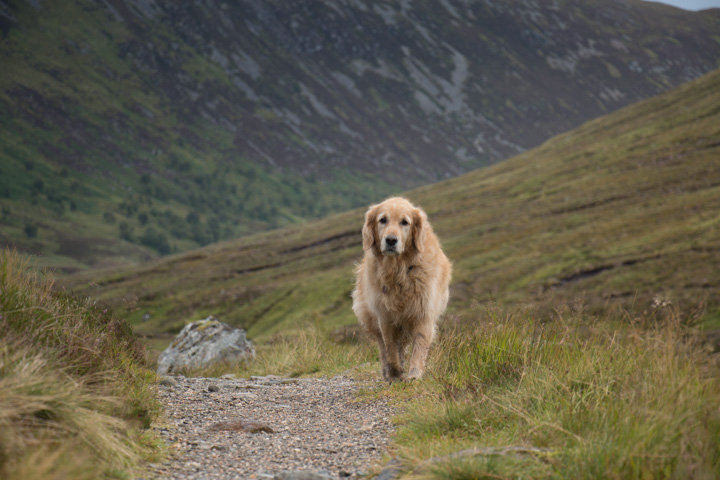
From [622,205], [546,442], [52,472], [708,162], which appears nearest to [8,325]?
[52,472]

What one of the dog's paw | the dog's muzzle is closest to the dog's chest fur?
the dog's muzzle

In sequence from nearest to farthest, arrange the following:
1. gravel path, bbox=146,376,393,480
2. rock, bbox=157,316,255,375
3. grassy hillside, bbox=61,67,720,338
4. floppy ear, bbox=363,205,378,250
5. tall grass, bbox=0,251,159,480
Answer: tall grass, bbox=0,251,159,480 < gravel path, bbox=146,376,393,480 < floppy ear, bbox=363,205,378,250 < rock, bbox=157,316,255,375 < grassy hillside, bbox=61,67,720,338

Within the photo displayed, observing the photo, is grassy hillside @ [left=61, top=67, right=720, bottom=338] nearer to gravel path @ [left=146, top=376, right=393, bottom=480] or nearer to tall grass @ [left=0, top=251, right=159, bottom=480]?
gravel path @ [left=146, top=376, right=393, bottom=480]

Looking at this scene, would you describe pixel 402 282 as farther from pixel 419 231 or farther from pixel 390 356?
pixel 390 356

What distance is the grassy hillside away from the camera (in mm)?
52344

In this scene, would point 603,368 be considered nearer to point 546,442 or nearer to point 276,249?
point 546,442

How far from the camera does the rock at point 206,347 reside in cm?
2019

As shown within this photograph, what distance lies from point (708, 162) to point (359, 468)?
83693 mm

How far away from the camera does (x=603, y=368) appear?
6.43 meters

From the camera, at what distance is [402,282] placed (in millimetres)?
10180

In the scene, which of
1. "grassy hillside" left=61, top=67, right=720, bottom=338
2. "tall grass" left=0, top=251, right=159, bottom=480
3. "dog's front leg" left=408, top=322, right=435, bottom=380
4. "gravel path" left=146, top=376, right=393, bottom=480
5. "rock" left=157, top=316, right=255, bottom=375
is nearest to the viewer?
"tall grass" left=0, top=251, right=159, bottom=480

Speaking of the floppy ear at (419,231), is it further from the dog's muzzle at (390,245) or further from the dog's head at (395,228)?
the dog's muzzle at (390,245)

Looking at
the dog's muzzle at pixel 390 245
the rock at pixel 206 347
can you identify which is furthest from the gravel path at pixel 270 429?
the rock at pixel 206 347

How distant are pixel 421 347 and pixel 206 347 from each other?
13403 millimetres
